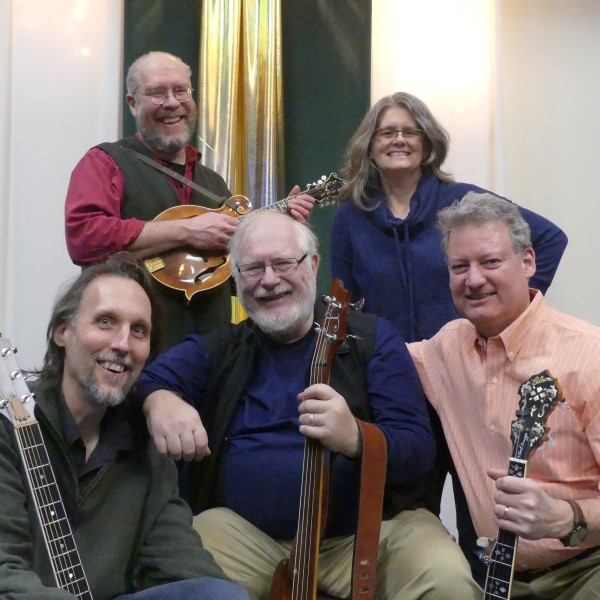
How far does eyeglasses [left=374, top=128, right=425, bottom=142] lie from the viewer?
285 cm

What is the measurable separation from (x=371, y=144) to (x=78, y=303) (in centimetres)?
120

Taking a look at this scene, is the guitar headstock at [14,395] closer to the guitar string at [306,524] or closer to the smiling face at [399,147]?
the guitar string at [306,524]

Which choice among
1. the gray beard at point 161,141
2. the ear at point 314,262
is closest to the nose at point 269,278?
the ear at point 314,262

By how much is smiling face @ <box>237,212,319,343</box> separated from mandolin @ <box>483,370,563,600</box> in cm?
69

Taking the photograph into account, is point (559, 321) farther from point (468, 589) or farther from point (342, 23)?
point (342, 23)

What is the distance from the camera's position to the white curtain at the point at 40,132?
3799 mm

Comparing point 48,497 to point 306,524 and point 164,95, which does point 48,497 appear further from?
point 164,95

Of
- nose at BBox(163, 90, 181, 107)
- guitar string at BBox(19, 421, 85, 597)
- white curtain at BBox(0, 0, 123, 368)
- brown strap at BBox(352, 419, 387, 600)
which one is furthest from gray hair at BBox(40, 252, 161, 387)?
white curtain at BBox(0, 0, 123, 368)

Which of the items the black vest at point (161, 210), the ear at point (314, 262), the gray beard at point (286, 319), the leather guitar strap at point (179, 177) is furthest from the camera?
the leather guitar strap at point (179, 177)

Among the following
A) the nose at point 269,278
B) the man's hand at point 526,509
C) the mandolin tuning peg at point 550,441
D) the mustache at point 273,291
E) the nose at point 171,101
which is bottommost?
the man's hand at point 526,509

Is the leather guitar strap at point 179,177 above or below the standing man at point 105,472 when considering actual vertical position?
above

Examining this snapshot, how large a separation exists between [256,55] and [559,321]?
2321mm

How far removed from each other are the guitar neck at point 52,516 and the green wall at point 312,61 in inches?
91.5

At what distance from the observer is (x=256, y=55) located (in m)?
4.01
